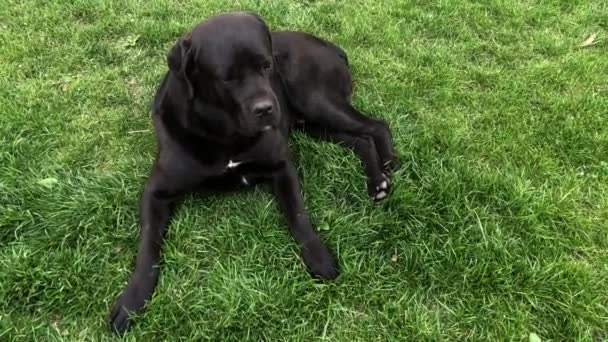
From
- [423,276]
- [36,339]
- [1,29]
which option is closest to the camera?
[36,339]

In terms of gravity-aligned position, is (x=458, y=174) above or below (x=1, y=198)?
above

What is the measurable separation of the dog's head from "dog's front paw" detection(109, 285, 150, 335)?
79 centimetres

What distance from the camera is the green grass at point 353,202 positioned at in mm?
2199

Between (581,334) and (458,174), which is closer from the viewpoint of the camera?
(581,334)

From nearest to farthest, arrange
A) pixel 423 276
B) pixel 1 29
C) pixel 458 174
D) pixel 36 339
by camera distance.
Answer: pixel 36 339 < pixel 423 276 < pixel 458 174 < pixel 1 29

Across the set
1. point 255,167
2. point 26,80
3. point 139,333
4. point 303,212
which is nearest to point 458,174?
point 303,212

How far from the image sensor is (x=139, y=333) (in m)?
2.12

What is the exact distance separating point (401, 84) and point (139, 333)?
2175mm

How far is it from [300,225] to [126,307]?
0.80 m

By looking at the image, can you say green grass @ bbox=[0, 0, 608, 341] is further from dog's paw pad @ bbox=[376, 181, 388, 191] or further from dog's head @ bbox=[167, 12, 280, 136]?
dog's head @ bbox=[167, 12, 280, 136]

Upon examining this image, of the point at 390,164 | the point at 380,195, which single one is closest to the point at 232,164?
the point at 380,195

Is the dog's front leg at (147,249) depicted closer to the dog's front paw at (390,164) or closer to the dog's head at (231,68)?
the dog's head at (231,68)

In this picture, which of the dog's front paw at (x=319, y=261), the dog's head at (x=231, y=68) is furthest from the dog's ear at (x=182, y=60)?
the dog's front paw at (x=319, y=261)

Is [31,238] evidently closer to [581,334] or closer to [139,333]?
[139,333]
